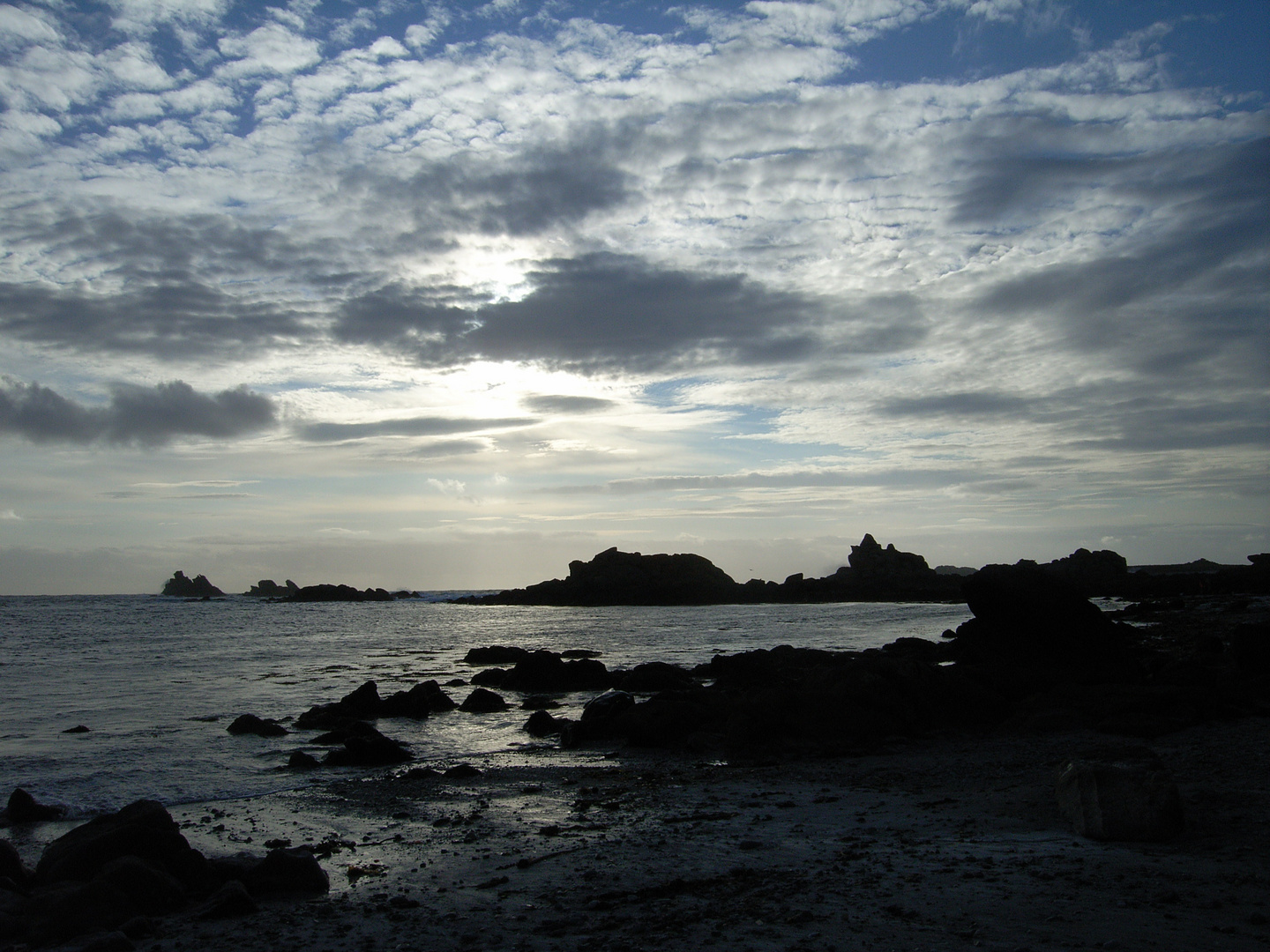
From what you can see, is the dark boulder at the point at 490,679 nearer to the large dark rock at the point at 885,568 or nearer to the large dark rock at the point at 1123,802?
the large dark rock at the point at 1123,802

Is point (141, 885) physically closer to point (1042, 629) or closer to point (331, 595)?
point (1042, 629)

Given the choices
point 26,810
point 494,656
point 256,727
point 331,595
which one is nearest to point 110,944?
point 26,810

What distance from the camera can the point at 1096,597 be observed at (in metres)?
76.2

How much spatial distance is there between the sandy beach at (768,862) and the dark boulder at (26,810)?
5.64 ft

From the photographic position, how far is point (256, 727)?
19.1 m

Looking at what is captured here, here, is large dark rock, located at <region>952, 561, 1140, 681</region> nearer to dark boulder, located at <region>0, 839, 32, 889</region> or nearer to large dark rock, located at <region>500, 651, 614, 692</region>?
large dark rock, located at <region>500, 651, 614, 692</region>

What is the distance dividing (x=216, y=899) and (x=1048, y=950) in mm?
7527

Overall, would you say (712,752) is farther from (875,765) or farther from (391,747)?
(391,747)

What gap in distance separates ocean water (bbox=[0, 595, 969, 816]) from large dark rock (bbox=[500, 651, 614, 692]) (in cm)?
91

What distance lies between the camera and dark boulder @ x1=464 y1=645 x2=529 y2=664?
39.8 m

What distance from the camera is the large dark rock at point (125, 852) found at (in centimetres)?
852

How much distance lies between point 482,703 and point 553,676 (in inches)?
223

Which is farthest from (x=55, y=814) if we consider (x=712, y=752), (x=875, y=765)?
(x=875, y=765)

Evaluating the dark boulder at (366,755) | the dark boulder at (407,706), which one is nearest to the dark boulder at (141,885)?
Result: the dark boulder at (366,755)
